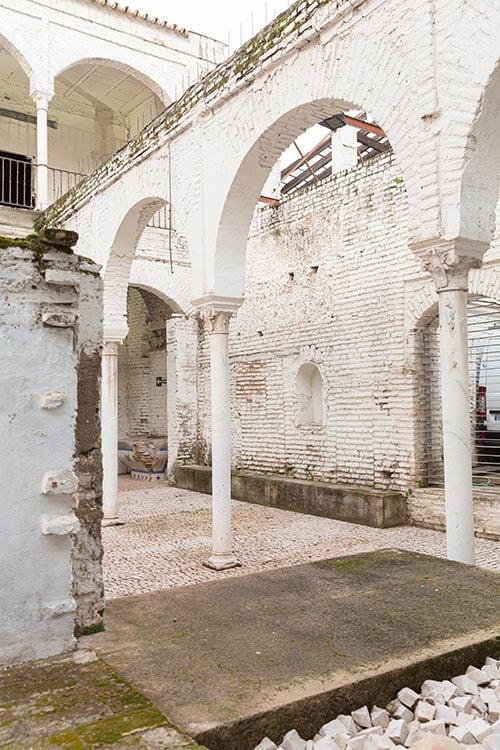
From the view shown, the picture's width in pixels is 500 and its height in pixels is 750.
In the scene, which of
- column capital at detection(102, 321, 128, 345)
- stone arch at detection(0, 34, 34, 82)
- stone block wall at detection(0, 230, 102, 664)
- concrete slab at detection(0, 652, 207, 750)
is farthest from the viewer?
stone arch at detection(0, 34, 34, 82)

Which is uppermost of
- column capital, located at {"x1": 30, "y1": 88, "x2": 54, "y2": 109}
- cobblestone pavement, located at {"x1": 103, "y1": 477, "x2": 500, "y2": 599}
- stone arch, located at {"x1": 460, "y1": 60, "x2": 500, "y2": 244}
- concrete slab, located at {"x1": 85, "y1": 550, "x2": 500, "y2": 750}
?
column capital, located at {"x1": 30, "y1": 88, "x2": 54, "y2": 109}

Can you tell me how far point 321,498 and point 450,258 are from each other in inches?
222

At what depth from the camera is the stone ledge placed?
8430 mm

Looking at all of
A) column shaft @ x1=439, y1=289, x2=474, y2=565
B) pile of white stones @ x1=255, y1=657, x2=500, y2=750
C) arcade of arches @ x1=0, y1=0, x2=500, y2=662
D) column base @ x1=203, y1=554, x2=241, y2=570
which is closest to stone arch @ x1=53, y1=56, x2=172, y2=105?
arcade of arches @ x1=0, y1=0, x2=500, y2=662

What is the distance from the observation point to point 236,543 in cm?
778

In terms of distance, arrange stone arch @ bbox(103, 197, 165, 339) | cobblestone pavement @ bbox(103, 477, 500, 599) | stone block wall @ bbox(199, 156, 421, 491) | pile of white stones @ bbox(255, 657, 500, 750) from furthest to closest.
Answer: stone arch @ bbox(103, 197, 165, 339)
stone block wall @ bbox(199, 156, 421, 491)
cobblestone pavement @ bbox(103, 477, 500, 599)
pile of white stones @ bbox(255, 657, 500, 750)

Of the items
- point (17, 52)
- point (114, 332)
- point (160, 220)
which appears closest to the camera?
point (114, 332)

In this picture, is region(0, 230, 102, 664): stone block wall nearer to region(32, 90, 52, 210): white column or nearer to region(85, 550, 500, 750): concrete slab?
region(85, 550, 500, 750): concrete slab

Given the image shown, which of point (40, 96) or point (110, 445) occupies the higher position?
point (40, 96)

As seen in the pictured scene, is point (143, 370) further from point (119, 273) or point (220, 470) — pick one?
point (220, 470)

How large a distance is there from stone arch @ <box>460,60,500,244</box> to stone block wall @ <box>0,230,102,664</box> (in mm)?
2879

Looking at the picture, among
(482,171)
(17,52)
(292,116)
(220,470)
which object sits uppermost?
(17,52)

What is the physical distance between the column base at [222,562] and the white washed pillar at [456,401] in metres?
2.71

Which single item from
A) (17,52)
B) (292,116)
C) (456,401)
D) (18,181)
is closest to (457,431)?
(456,401)
